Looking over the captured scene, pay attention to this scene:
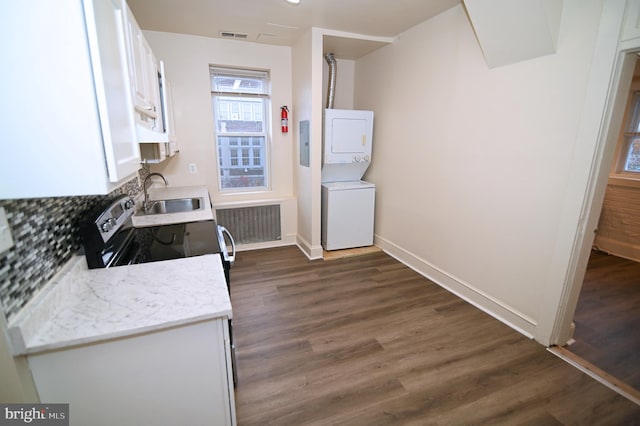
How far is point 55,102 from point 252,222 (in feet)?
10.2

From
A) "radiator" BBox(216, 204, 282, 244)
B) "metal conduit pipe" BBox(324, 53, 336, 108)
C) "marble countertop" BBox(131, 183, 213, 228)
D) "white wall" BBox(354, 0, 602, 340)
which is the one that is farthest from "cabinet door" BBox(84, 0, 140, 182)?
"metal conduit pipe" BBox(324, 53, 336, 108)

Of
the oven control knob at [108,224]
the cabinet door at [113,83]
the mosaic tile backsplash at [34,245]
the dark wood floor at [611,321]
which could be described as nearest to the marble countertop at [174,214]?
the oven control knob at [108,224]

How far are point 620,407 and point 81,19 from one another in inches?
116

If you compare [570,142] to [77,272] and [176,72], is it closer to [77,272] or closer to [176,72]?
[77,272]

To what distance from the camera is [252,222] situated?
3.84 metres

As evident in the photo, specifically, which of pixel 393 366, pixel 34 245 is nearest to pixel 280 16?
pixel 34 245

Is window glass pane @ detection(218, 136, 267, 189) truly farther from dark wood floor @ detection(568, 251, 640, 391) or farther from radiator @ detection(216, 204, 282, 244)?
dark wood floor @ detection(568, 251, 640, 391)

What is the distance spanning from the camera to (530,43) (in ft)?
6.43

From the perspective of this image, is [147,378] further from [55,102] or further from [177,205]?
[177,205]

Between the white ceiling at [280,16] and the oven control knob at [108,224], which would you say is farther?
the white ceiling at [280,16]

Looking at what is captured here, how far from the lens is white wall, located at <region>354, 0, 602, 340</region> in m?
1.92

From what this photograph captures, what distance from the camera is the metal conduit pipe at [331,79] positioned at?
3.76 metres

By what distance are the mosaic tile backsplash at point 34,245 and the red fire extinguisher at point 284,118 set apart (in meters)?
2.75

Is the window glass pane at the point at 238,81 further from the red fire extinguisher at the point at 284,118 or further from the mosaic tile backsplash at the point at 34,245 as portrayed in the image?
the mosaic tile backsplash at the point at 34,245
